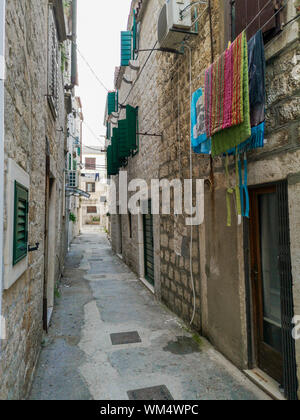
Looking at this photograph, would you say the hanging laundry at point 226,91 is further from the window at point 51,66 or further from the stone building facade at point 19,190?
the window at point 51,66

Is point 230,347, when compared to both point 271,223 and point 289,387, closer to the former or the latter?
point 289,387

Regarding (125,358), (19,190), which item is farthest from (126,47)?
(125,358)

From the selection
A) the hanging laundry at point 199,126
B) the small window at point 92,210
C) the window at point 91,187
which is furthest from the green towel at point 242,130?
the small window at point 92,210

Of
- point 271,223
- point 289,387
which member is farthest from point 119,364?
point 271,223

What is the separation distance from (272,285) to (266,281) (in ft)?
0.29

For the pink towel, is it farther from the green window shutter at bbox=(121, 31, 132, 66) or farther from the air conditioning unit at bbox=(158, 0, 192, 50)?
the green window shutter at bbox=(121, 31, 132, 66)

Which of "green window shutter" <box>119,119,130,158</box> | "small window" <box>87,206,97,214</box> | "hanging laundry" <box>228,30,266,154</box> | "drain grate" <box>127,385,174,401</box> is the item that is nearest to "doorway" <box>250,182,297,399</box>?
"hanging laundry" <box>228,30,266,154</box>

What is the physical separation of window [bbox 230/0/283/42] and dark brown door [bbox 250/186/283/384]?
1496 millimetres

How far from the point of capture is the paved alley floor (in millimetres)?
2803

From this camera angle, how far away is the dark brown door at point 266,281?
9.19 ft

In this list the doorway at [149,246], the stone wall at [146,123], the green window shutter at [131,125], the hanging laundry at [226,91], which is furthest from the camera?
the green window shutter at [131,125]

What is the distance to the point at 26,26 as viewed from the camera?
2564 millimetres

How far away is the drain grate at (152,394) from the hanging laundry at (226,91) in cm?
273

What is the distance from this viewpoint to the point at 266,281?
9.75 ft
